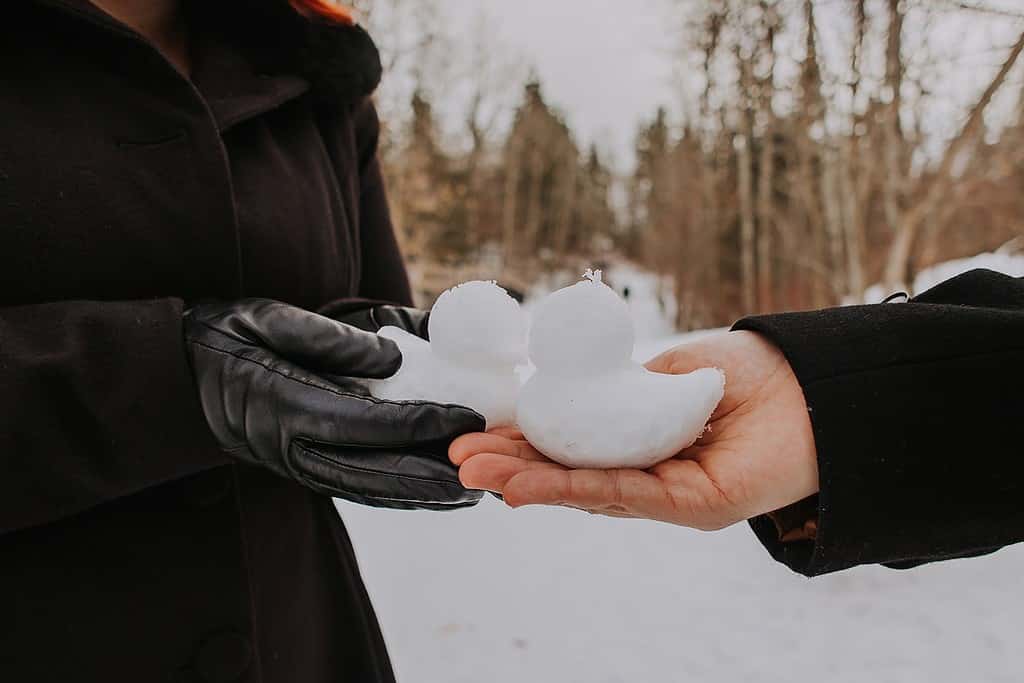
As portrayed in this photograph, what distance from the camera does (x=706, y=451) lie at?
3.26ft

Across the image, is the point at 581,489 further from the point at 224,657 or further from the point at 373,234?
the point at 373,234

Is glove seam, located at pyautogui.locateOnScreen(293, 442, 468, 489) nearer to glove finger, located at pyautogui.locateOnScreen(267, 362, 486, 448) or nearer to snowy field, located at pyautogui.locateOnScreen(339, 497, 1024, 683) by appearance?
glove finger, located at pyautogui.locateOnScreen(267, 362, 486, 448)

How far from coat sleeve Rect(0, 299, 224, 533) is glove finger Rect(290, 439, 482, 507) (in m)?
0.16

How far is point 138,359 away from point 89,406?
8 centimetres

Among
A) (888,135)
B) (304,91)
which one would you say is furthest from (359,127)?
(888,135)

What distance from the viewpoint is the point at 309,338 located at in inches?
35.0

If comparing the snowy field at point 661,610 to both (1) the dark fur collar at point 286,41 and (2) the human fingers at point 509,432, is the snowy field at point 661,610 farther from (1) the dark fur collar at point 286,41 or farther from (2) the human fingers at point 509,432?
(1) the dark fur collar at point 286,41

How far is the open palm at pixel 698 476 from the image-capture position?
0.83 metres

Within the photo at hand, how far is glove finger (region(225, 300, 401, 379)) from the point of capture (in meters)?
0.89

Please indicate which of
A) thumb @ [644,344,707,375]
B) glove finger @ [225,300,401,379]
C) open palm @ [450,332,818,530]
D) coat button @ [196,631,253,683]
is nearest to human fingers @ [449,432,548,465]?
open palm @ [450,332,818,530]

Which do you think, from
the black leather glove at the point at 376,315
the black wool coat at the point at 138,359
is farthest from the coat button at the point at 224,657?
the black leather glove at the point at 376,315

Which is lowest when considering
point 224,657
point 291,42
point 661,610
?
point 661,610

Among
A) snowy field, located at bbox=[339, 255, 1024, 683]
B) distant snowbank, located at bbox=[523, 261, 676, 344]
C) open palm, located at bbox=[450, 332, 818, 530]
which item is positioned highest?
open palm, located at bbox=[450, 332, 818, 530]

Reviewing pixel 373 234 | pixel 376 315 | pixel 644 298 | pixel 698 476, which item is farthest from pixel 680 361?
pixel 644 298
